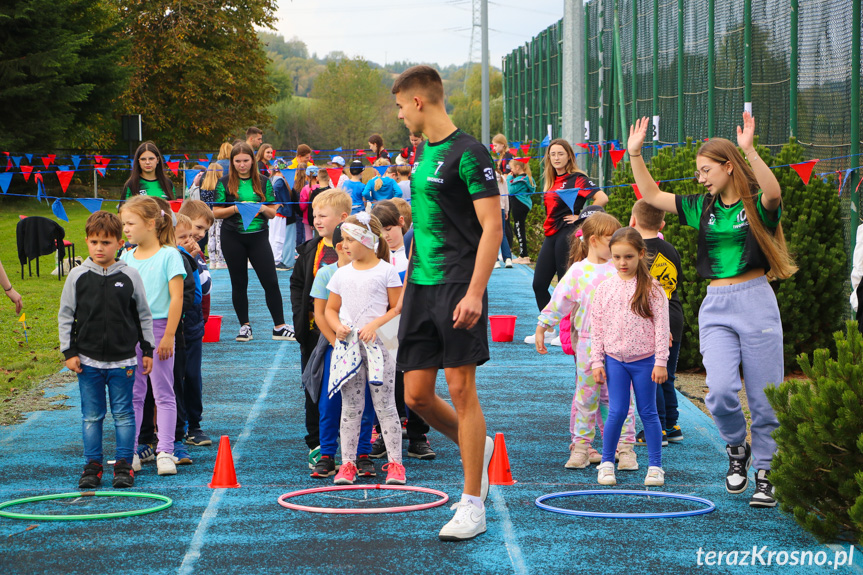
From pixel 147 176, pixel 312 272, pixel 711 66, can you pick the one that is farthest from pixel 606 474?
pixel 711 66

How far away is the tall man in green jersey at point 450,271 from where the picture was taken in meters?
4.79

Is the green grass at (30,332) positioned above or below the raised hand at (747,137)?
below

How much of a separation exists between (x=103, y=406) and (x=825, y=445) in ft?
12.9

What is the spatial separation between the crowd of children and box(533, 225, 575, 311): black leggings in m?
2.88

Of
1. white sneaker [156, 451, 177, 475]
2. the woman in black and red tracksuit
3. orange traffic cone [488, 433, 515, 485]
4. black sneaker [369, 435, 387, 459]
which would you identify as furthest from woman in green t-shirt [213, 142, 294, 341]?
orange traffic cone [488, 433, 515, 485]

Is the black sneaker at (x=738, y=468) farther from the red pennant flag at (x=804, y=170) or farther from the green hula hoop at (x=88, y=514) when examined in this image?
the red pennant flag at (x=804, y=170)

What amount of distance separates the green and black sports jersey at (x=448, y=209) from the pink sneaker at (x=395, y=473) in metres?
1.42

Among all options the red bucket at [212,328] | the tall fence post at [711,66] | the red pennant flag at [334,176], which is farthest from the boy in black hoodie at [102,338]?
the red pennant flag at [334,176]

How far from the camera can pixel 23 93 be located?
1481 inches

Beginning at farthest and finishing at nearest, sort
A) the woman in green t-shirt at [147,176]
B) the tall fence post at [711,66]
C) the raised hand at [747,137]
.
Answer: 1. the tall fence post at [711,66]
2. the woman in green t-shirt at [147,176]
3. the raised hand at [747,137]

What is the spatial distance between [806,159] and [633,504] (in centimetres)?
581

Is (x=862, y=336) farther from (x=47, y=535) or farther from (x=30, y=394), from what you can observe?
(x=30, y=394)

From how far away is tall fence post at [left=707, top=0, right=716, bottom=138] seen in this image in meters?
13.7

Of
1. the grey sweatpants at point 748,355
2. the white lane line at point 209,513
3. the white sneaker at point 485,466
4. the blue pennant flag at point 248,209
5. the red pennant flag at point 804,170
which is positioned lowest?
the white lane line at point 209,513
